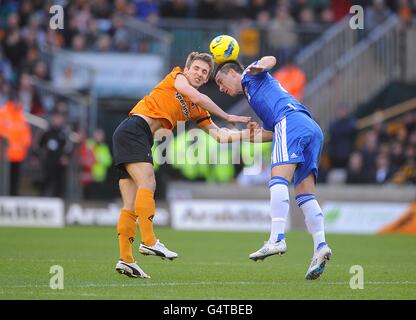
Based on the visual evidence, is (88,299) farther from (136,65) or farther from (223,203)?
(136,65)

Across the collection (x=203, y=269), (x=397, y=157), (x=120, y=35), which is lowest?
(x=203, y=269)

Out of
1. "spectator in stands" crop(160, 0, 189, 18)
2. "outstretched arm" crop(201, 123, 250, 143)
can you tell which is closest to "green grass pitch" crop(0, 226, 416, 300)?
"outstretched arm" crop(201, 123, 250, 143)

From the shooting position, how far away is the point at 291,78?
2664cm

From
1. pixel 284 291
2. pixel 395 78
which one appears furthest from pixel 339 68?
pixel 284 291

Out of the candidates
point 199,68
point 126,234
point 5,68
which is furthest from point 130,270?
point 5,68

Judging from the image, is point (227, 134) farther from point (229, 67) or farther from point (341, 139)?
point (341, 139)

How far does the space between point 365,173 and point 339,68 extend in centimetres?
414

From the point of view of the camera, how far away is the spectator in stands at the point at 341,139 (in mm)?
24719

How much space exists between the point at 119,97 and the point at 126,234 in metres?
17.3

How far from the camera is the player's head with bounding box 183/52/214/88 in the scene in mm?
11273

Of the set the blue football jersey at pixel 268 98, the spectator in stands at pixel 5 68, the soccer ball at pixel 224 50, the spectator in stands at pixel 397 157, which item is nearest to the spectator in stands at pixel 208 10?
the spectator in stands at pixel 5 68

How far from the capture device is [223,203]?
906 inches

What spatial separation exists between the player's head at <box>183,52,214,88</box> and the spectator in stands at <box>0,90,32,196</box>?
13.7m
